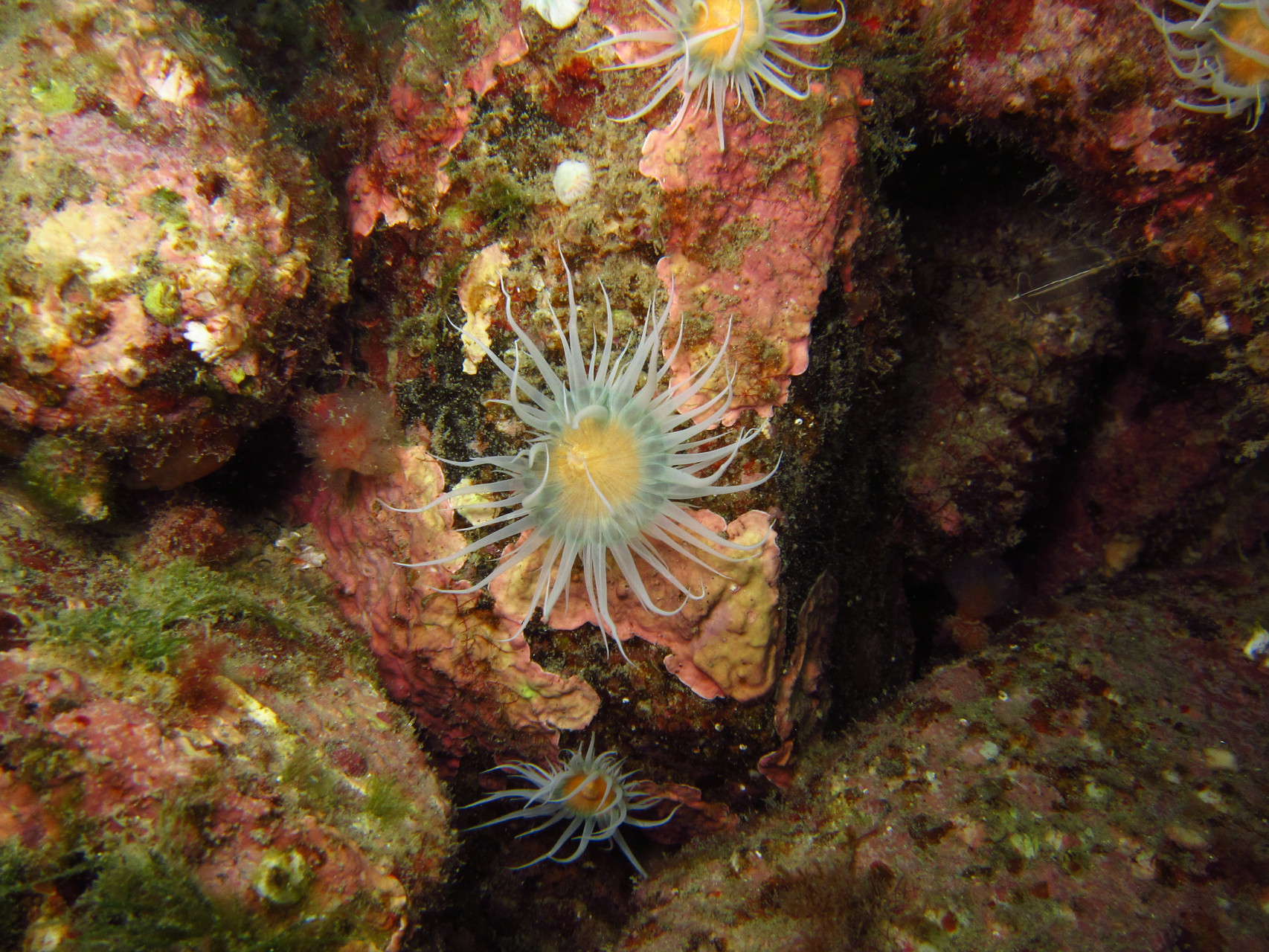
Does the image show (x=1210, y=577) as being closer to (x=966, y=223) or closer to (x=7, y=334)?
(x=966, y=223)

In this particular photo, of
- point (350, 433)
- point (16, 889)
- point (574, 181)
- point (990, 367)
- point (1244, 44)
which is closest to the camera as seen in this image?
point (16, 889)

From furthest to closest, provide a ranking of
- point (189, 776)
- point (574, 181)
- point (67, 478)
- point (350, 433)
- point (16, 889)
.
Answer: point (350, 433) < point (574, 181) < point (67, 478) < point (189, 776) < point (16, 889)

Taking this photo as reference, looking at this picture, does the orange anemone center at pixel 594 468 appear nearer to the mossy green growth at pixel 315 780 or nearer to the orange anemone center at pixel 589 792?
the mossy green growth at pixel 315 780

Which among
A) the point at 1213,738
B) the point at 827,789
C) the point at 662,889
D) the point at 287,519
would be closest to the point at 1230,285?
the point at 1213,738

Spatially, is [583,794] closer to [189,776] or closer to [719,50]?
[189,776]

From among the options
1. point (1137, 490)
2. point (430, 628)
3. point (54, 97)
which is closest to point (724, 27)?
point (54, 97)
